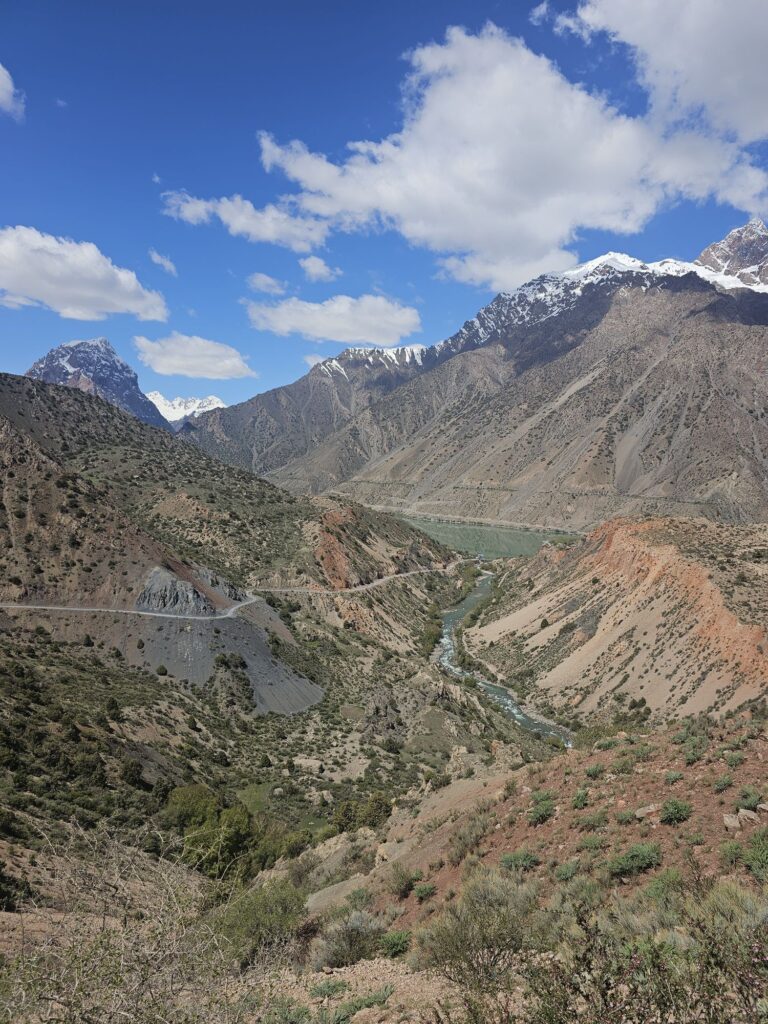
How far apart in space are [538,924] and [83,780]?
68.7ft

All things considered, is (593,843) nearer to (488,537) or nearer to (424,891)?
(424,891)

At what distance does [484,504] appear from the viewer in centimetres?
19775

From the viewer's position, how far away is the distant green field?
140 metres

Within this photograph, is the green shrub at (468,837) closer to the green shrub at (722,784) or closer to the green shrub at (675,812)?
the green shrub at (675,812)

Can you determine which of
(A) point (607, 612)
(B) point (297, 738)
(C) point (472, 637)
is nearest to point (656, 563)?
(A) point (607, 612)

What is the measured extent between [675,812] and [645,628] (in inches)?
1692

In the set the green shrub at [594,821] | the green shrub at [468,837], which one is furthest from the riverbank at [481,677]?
the green shrub at [594,821]

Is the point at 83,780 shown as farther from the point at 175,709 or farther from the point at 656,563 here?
the point at 656,563

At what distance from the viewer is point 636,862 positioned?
1079cm

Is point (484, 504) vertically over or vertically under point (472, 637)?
over

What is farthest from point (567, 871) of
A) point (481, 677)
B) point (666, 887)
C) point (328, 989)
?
point (481, 677)

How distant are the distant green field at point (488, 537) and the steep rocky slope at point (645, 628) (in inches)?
2507

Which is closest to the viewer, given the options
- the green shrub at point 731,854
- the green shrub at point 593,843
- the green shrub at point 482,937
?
the green shrub at point 482,937

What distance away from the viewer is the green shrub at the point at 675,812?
38.8 ft
